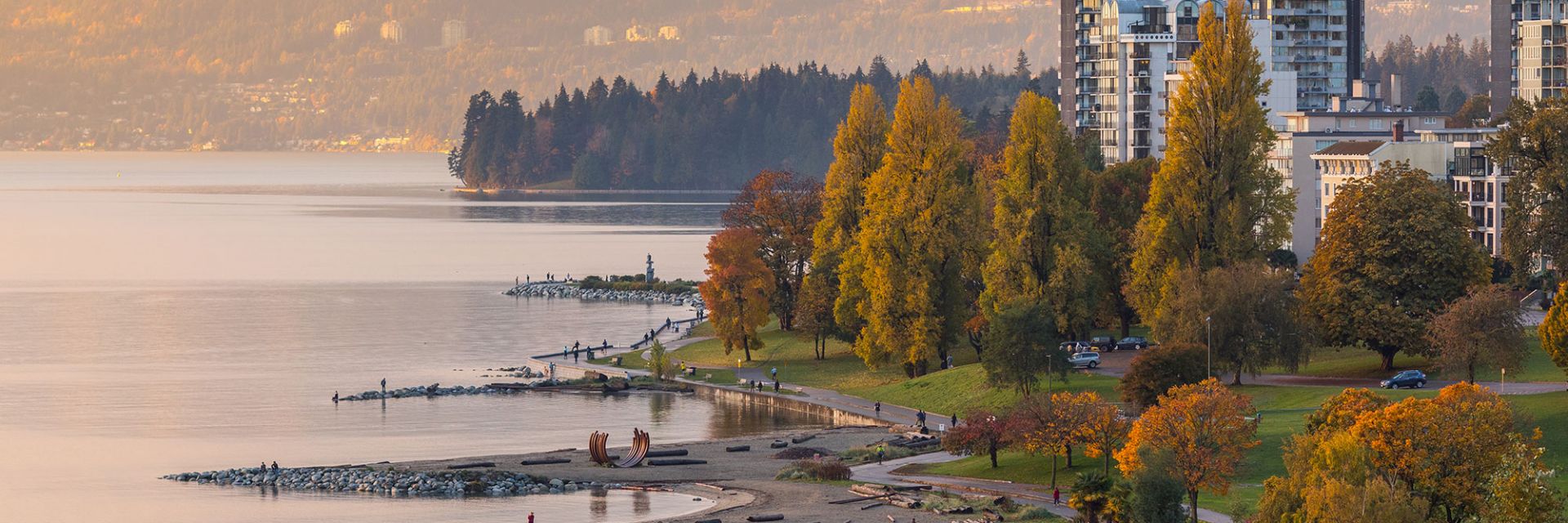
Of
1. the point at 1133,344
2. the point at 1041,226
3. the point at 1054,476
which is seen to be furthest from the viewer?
the point at 1133,344

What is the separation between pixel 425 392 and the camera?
372 feet

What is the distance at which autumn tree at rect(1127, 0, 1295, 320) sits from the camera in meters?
101

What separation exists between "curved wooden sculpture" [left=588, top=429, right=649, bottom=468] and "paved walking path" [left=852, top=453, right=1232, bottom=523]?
9449 millimetres

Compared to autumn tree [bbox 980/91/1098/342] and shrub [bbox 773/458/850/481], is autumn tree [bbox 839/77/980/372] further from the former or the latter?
shrub [bbox 773/458/850/481]

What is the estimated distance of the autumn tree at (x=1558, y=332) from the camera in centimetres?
7869

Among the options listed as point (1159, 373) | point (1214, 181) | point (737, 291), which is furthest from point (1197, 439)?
point (737, 291)

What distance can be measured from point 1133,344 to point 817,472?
31.6 metres

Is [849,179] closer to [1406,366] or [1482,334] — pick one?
[1406,366]

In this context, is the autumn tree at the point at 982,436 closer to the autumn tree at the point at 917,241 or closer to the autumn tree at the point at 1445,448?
the autumn tree at the point at 1445,448

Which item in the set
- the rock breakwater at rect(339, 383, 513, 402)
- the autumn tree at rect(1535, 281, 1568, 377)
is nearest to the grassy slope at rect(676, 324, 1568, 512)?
the autumn tree at rect(1535, 281, 1568, 377)

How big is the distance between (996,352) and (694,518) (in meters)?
25.2

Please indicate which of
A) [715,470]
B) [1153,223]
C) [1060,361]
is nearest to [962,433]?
[715,470]

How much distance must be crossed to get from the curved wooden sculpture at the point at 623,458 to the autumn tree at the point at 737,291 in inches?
1313

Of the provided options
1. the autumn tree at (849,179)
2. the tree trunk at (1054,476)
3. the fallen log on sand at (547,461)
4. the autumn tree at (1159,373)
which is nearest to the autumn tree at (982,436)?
the tree trunk at (1054,476)
